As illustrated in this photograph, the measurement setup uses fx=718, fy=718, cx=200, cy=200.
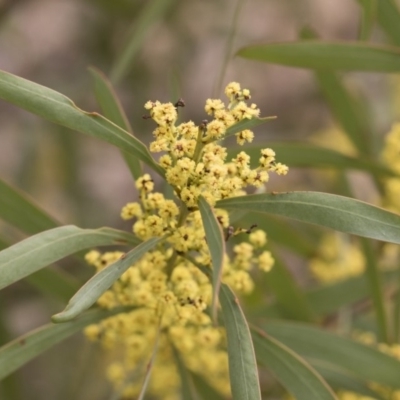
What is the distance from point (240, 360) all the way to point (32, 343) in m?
0.29

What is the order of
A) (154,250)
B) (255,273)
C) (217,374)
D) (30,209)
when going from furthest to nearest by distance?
(255,273), (217,374), (30,209), (154,250)

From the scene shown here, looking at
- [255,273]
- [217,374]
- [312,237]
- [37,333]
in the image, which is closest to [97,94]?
[37,333]

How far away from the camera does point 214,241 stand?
71 cm

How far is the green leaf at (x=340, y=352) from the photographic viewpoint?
100 cm

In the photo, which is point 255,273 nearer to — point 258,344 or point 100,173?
point 258,344

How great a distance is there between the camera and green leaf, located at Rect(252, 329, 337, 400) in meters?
0.87

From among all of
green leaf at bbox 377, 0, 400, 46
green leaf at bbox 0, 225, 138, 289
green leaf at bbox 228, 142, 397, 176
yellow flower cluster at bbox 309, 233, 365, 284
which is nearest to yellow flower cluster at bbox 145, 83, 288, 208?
green leaf at bbox 0, 225, 138, 289

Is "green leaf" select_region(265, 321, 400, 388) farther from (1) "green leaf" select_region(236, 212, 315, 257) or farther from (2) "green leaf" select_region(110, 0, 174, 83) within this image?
(2) "green leaf" select_region(110, 0, 174, 83)

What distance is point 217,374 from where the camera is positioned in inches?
51.4

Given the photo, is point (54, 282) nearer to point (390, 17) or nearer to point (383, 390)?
point (383, 390)

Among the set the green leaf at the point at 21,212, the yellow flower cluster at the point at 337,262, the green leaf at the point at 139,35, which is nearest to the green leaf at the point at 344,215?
the green leaf at the point at 21,212

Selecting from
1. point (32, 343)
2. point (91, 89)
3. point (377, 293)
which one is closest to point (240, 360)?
point (32, 343)

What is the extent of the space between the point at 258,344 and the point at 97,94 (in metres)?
0.39

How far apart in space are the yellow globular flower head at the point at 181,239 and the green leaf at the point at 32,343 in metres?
0.05
